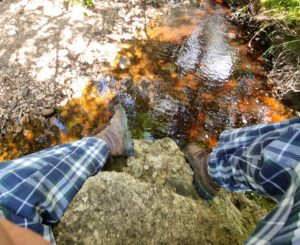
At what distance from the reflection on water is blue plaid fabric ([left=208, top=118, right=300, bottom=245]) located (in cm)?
136

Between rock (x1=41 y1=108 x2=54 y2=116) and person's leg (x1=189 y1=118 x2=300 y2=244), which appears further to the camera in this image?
rock (x1=41 y1=108 x2=54 y2=116)

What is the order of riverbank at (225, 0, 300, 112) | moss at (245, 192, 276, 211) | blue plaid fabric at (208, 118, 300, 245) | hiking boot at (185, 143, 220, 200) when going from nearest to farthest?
blue plaid fabric at (208, 118, 300, 245)
hiking boot at (185, 143, 220, 200)
moss at (245, 192, 276, 211)
riverbank at (225, 0, 300, 112)

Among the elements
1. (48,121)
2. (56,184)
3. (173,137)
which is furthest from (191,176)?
(48,121)

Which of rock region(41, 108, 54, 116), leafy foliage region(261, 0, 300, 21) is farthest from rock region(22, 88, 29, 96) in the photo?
leafy foliage region(261, 0, 300, 21)

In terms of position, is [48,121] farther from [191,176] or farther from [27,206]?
[27,206]

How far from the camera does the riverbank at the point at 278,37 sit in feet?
9.75

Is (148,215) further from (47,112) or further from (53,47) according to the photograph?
(53,47)

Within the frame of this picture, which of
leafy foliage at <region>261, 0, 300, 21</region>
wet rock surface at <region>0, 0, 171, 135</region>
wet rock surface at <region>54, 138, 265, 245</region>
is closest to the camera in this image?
wet rock surface at <region>54, 138, 265, 245</region>

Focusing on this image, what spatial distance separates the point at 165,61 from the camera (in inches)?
130

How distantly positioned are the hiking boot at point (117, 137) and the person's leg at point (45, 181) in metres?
0.19

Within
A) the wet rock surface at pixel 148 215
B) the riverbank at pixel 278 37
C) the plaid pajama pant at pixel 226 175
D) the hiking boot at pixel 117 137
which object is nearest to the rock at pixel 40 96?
the hiking boot at pixel 117 137

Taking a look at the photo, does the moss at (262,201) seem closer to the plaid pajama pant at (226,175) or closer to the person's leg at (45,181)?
the plaid pajama pant at (226,175)

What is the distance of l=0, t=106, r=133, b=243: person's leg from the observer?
3.41ft

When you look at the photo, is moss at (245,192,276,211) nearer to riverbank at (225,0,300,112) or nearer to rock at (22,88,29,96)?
riverbank at (225,0,300,112)
